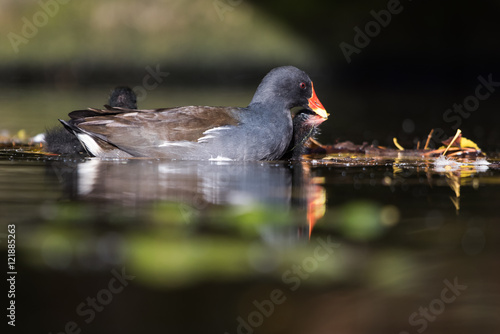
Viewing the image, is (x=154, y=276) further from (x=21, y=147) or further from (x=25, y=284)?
(x=21, y=147)

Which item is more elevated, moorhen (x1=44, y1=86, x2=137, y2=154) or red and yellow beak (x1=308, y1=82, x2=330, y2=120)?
red and yellow beak (x1=308, y1=82, x2=330, y2=120)

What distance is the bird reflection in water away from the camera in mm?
4703

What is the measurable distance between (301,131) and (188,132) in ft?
4.30

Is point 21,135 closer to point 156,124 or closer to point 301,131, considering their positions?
point 156,124

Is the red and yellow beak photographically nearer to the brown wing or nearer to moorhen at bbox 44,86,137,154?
the brown wing

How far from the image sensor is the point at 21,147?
8.03 meters

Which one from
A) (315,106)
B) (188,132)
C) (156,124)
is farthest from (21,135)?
(315,106)

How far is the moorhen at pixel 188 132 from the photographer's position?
685 cm

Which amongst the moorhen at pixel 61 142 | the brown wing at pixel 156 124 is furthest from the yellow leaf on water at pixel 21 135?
the brown wing at pixel 156 124

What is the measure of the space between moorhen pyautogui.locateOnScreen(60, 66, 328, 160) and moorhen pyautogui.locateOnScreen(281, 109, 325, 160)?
Result: 1.38 feet

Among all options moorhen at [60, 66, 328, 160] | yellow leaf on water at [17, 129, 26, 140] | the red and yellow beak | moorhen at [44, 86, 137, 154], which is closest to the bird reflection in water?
moorhen at [60, 66, 328, 160]

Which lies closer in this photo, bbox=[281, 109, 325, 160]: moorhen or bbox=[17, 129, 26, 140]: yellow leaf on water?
bbox=[281, 109, 325, 160]: moorhen

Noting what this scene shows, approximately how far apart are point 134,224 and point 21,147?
411cm

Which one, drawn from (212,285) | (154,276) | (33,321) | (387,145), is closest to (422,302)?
(212,285)
